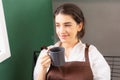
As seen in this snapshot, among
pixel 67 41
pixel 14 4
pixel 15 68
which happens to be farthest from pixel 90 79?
pixel 14 4

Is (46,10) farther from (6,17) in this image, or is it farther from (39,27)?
(6,17)

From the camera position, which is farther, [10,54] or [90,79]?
[10,54]

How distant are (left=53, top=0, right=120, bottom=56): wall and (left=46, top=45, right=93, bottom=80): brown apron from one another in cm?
65

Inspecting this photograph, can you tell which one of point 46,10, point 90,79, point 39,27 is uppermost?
point 46,10

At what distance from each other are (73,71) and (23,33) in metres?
0.47

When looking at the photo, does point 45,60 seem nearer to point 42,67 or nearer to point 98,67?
point 42,67

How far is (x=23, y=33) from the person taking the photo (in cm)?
159

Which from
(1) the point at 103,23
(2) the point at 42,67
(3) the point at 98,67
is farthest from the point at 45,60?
(1) the point at 103,23

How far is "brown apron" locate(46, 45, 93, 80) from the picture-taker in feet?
4.27

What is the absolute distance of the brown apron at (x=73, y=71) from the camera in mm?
1302

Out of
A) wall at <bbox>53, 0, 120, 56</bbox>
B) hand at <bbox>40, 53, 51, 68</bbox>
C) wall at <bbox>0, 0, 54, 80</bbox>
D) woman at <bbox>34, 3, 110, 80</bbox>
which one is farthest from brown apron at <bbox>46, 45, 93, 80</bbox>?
wall at <bbox>53, 0, 120, 56</bbox>

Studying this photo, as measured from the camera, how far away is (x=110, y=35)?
6.32 feet

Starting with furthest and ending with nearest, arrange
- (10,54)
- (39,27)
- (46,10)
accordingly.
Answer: (46,10)
(39,27)
(10,54)

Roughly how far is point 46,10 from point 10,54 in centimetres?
62
